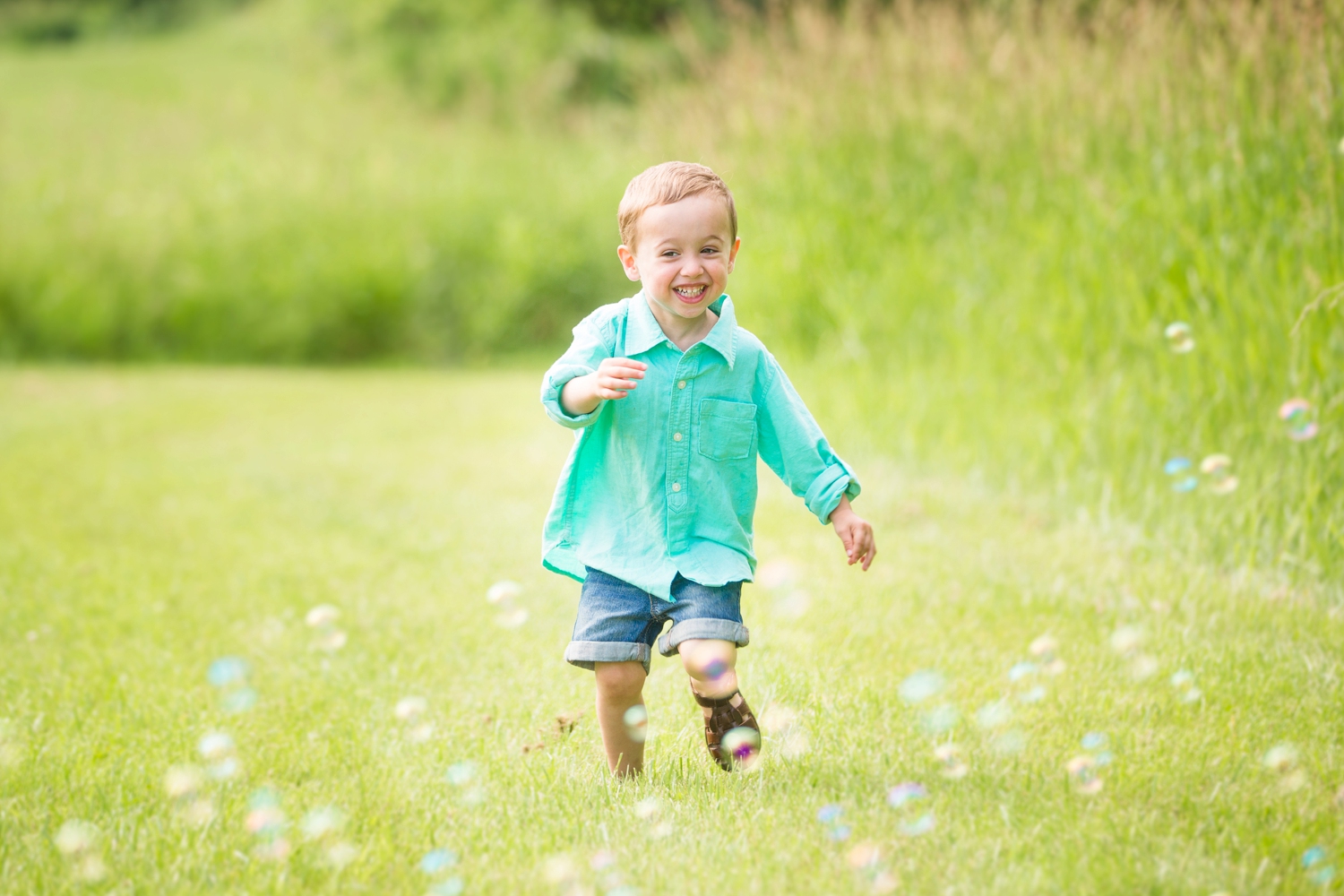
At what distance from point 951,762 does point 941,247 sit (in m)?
4.00

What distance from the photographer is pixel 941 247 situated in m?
6.27

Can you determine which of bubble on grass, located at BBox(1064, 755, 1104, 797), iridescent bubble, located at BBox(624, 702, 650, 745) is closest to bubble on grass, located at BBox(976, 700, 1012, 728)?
bubble on grass, located at BBox(1064, 755, 1104, 797)

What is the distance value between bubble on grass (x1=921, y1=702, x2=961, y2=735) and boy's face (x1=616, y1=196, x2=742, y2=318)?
109cm

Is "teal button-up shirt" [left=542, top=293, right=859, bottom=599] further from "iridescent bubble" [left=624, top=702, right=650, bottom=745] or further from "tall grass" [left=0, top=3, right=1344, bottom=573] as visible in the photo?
"tall grass" [left=0, top=3, right=1344, bottom=573]

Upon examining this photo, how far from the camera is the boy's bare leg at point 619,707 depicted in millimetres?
2594

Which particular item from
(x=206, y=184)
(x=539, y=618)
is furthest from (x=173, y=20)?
(x=539, y=618)

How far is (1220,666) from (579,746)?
161 cm

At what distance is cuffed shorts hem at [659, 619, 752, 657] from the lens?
2510 mm

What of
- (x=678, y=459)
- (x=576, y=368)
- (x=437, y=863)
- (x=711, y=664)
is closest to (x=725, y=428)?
(x=678, y=459)

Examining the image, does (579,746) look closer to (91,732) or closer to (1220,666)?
(91,732)

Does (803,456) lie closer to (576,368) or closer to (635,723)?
(576,368)

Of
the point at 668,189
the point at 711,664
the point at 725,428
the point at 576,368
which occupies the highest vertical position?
the point at 668,189

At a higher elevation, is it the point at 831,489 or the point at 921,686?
the point at 831,489

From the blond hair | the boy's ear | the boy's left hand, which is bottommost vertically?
the boy's left hand
